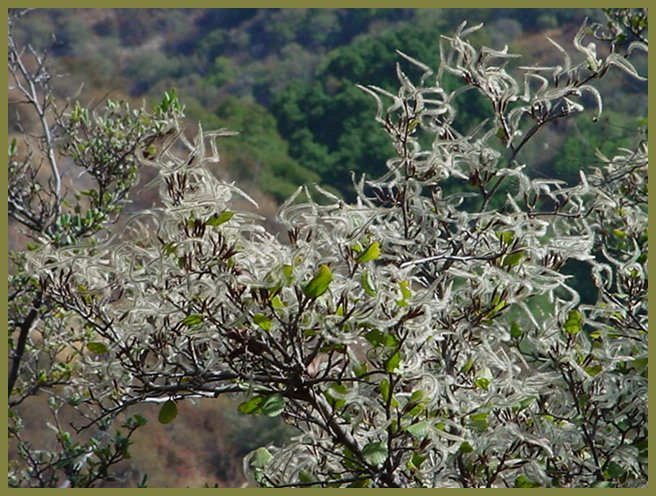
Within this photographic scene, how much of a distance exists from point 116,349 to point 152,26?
44.6 meters

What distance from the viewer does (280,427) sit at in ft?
44.0

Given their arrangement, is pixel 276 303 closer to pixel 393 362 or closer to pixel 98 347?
pixel 393 362

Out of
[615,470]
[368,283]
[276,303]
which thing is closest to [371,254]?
[368,283]

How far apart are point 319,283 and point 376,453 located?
400mm

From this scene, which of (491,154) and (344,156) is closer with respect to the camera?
(491,154)

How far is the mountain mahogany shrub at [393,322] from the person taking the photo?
2.04 metres

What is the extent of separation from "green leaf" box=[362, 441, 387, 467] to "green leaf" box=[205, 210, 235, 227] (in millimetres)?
544

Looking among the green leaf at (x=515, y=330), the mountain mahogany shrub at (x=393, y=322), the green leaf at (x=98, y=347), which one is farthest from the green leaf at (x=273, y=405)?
the green leaf at (x=515, y=330)

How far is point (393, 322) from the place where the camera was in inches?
78.0

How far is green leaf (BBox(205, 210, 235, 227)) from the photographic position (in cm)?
201

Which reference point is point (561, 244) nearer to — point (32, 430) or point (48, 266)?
point (48, 266)

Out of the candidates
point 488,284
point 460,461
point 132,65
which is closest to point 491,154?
point 488,284

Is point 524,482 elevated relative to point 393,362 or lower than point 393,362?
lower

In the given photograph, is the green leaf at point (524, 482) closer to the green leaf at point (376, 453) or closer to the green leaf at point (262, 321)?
the green leaf at point (376, 453)
